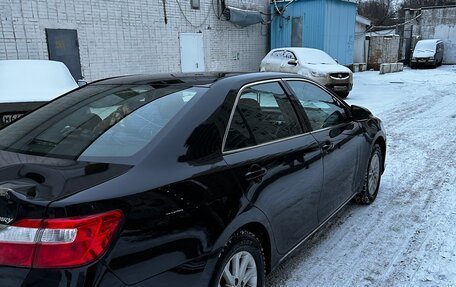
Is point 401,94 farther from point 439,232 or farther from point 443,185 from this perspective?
point 439,232

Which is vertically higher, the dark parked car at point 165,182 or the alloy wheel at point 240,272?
the dark parked car at point 165,182

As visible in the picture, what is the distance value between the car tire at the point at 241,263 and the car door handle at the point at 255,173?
0.31m

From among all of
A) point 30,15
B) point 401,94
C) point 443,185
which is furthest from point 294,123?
point 401,94

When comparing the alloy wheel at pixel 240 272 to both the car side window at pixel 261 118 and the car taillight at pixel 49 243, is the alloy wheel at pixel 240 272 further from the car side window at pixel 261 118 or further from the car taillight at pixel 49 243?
the car taillight at pixel 49 243

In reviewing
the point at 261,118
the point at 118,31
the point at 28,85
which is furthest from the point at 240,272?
the point at 118,31

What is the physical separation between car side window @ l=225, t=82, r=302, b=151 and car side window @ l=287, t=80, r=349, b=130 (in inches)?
9.9

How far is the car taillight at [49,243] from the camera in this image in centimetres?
163

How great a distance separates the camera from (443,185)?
16.7ft

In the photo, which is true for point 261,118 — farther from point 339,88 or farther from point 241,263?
point 339,88

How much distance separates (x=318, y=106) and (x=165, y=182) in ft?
7.00

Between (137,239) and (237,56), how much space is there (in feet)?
51.3

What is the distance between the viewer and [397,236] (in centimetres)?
378

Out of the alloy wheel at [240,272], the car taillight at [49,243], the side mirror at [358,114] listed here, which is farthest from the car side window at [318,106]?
the car taillight at [49,243]

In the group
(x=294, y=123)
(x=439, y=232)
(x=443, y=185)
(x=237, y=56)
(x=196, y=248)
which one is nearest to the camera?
(x=196, y=248)
